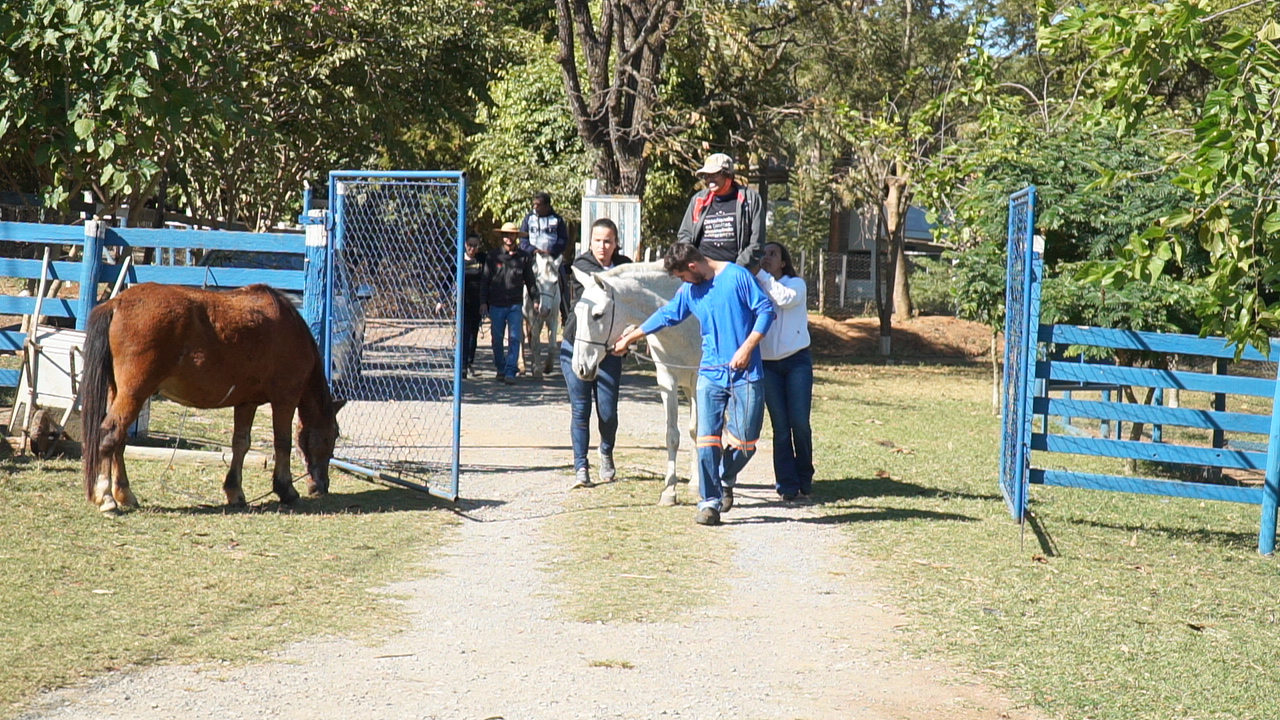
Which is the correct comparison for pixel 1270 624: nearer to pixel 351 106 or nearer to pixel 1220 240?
pixel 1220 240

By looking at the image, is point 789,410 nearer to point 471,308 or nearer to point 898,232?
point 471,308

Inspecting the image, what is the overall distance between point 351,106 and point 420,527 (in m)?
10.2

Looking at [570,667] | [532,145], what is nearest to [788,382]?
[570,667]

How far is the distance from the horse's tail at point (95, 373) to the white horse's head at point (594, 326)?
2941 millimetres

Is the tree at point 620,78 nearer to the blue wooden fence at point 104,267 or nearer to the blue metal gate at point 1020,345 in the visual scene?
the blue wooden fence at point 104,267

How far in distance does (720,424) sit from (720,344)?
52cm

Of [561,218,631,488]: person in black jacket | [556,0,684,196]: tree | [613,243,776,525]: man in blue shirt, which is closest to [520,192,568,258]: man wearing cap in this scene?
[556,0,684,196]: tree

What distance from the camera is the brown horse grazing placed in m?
7.53

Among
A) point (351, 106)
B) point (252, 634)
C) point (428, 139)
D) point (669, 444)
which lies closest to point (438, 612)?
point (252, 634)

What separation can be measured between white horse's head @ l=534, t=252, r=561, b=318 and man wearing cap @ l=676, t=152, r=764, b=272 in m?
6.87

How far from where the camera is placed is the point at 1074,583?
23.5ft

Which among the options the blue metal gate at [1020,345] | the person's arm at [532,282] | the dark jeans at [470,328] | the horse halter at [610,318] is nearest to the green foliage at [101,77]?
the horse halter at [610,318]

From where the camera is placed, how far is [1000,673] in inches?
216

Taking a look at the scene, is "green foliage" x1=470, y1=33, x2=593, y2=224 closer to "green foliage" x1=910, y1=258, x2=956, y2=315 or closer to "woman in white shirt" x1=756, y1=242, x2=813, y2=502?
"green foliage" x1=910, y1=258, x2=956, y2=315
